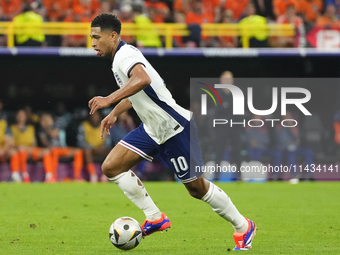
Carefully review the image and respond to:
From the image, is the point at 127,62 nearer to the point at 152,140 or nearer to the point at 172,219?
the point at 152,140

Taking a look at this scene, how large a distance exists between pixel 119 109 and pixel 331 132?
9.34 meters

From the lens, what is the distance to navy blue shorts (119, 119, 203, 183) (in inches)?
218

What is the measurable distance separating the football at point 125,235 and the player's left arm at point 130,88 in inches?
50.4

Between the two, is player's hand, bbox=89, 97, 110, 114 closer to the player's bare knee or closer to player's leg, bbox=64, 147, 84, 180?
the player's bare knee

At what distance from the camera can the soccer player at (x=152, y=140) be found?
17.8 ft

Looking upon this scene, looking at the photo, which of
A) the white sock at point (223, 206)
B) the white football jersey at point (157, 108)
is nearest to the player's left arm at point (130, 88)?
the white football jersey at point (157, 108)

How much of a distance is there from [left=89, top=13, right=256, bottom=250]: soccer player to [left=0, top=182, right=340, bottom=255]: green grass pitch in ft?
1.33

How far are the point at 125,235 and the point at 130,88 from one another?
4.78 ft

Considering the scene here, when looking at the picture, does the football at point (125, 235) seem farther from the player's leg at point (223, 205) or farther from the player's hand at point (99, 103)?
the player's hand at point (99, 103)

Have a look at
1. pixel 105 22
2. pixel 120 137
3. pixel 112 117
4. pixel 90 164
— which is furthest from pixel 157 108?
pixel 120 137

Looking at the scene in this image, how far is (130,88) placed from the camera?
5.02 metres

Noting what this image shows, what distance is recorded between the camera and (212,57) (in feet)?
48.3

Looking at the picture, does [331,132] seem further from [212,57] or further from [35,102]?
[35,102]

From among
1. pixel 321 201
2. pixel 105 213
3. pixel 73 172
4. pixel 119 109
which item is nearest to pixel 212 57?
pixel 73 172
